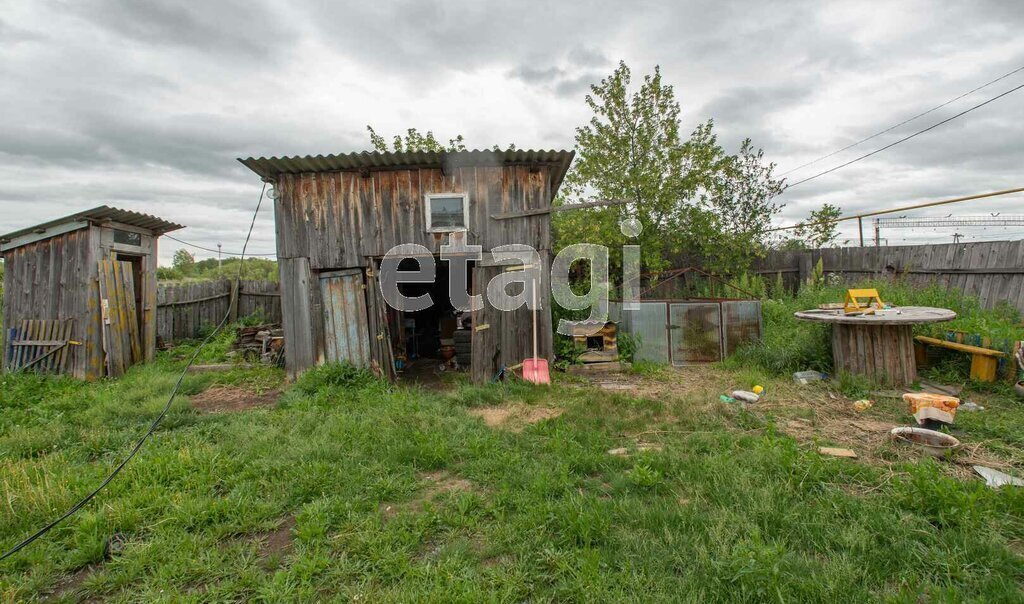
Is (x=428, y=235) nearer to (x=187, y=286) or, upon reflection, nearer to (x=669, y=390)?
(x=669, y=390)

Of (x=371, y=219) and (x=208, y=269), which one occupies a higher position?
(x=208, y=269)

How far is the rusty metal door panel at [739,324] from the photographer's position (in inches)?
345

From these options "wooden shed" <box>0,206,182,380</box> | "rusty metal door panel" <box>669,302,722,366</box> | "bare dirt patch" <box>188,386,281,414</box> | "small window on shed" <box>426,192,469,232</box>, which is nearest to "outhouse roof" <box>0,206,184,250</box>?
"wooden shed" <box>0,206,182,380</box>

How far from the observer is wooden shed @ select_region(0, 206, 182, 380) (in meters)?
8.09

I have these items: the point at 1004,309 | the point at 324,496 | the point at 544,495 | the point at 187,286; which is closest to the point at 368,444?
the point at 324,496

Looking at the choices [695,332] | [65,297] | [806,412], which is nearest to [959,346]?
[806,412]

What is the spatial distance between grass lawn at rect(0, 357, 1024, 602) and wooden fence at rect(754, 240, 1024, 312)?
3947 millimetres

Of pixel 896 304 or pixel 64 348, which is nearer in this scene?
pixel 64 348

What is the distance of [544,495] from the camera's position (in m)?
3.59

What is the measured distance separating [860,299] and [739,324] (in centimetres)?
201

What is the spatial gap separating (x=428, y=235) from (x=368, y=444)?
3.99m

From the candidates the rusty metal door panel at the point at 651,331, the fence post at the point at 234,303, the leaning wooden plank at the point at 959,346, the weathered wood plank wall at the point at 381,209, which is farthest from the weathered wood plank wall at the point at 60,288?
the leaning wooden plank at the point at 959,346

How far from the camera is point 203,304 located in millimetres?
11164

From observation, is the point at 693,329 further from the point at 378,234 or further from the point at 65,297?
the point at 65,297
